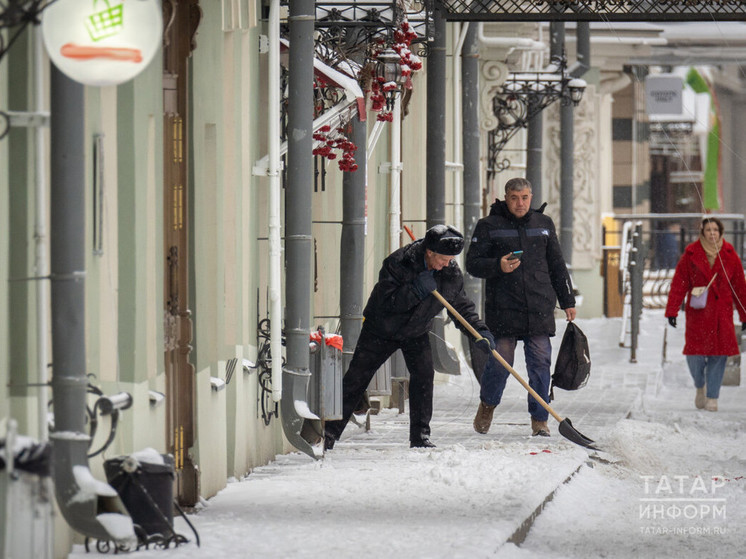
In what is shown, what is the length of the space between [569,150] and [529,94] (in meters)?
4.33

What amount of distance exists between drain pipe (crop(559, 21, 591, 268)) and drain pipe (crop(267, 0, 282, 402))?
16288mm

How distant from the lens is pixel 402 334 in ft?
33.3

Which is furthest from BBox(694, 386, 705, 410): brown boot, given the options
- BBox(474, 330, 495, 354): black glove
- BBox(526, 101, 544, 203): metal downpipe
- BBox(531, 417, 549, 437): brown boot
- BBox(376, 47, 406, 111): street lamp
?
BBox(526, 101, 544, 203): metal downpipe

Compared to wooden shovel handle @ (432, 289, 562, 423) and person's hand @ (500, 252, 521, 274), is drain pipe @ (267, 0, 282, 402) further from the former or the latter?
person's hand @ (500, 252, 521, 274)

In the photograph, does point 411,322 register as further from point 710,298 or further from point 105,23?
point 105,23

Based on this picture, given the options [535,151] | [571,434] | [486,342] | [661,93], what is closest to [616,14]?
[486,342]

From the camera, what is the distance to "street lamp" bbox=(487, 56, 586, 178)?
2162cm

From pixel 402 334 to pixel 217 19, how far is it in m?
2.50

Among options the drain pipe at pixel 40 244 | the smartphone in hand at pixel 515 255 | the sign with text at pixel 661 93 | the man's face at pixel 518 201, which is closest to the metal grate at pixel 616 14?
the man's face at pixel 518 201

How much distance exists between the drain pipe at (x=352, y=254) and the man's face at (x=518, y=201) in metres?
1.14

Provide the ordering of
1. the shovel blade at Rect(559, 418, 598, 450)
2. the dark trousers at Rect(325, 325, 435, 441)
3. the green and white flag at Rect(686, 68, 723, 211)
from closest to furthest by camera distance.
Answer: the dark trousers at Rect(325, 325, 435, 441)
the shovel blade at Rect(559, 418, 598, 450)
the green and white flag at Rect(686, 68, 723, 211)

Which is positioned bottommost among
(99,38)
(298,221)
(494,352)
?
(494,352)

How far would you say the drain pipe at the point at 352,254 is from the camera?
38.3 feet

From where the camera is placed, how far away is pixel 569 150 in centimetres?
2592
